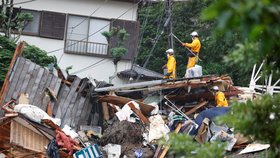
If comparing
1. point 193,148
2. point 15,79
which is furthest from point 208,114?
point 193,148

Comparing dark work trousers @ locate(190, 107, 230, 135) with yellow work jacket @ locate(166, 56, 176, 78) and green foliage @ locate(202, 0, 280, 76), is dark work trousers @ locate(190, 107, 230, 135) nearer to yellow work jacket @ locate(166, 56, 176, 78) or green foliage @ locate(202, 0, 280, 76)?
yellow work jacket @ locate(166, 56, 176, 78)

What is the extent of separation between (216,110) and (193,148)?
1075 cm

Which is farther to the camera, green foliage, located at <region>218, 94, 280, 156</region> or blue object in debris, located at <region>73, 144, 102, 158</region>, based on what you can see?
blue object in debris, located at <region>73, 144, 102, 158</region>

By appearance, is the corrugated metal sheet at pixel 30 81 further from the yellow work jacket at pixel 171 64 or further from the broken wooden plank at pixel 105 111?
the yellow work jacket at pixel 171 64

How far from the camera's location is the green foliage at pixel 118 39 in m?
21.9

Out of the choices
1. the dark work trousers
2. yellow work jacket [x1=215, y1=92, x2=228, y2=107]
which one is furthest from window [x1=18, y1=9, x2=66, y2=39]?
the dark work trousers

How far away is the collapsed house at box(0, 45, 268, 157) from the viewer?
15.1 metres

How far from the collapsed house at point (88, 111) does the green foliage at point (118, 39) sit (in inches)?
155

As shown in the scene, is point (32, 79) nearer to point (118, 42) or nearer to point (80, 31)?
point (118, 42)

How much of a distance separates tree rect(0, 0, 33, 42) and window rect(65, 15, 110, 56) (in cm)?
210

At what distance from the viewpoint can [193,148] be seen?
528 cm

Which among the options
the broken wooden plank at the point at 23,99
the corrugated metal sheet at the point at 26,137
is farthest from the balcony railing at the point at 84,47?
the corrugated metal sheet at the point at 26,137

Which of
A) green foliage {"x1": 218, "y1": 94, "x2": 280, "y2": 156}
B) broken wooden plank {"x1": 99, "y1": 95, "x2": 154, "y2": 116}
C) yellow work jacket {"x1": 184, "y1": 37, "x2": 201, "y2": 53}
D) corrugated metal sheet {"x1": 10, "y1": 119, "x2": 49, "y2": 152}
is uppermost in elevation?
yellow work jacket {"x1": 184, "y1": 37, "x2": 201, "y2": 53}

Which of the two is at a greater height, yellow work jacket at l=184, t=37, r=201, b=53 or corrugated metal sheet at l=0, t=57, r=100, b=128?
yellow work jacket at l=184, t=37, r=201, b=53
